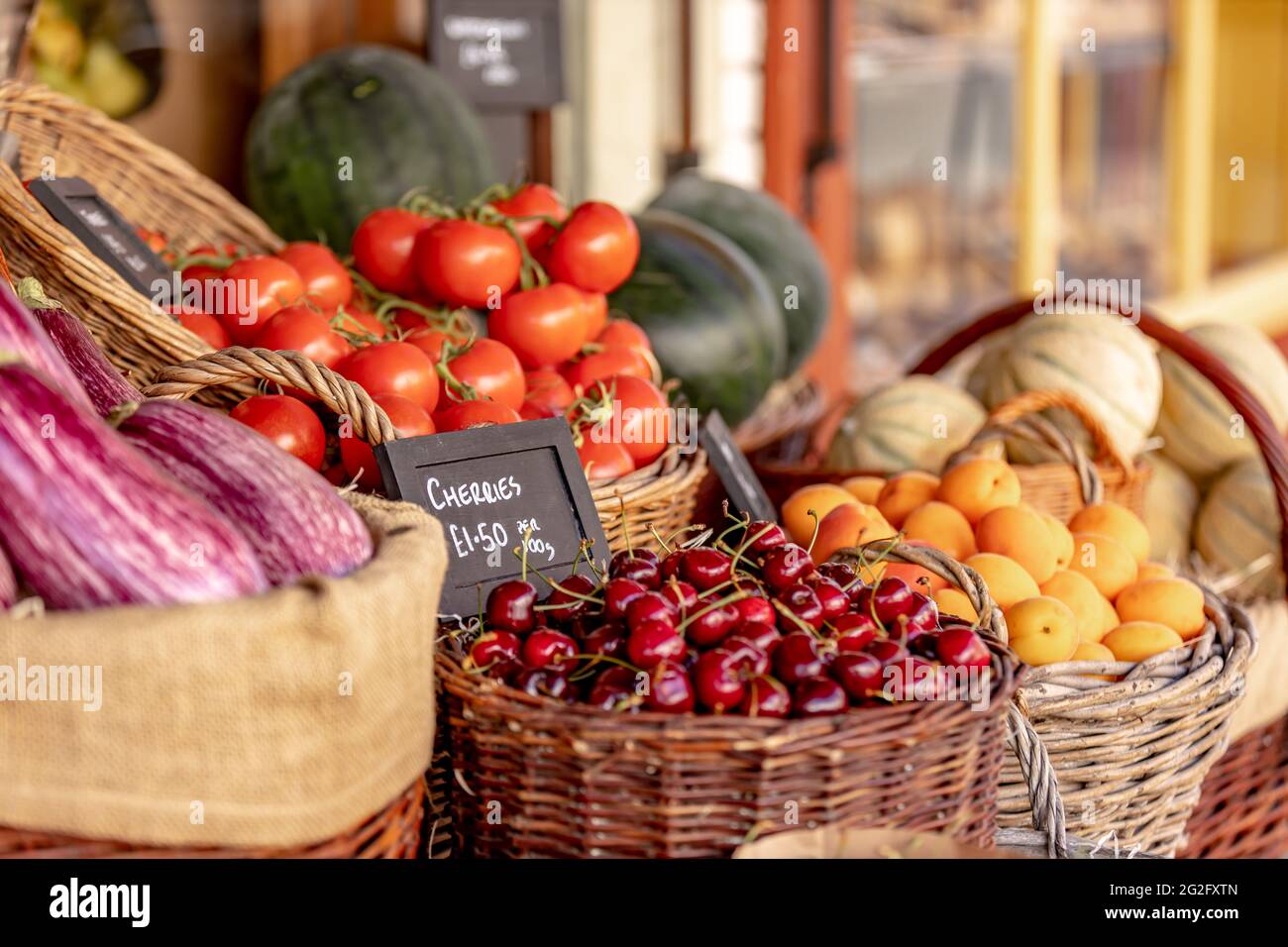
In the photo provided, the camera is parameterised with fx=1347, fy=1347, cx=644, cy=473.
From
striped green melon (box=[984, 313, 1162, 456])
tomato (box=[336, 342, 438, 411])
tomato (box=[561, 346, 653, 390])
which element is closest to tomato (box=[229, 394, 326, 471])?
tomato (box=[336, 342, 438, 411])

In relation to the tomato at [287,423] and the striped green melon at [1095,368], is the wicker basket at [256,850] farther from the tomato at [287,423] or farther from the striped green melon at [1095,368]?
the striped green melon at [1095,368]

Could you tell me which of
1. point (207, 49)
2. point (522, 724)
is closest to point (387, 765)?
point (522, 724)

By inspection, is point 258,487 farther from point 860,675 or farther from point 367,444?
point 860,675

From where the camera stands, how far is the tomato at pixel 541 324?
1.81 m

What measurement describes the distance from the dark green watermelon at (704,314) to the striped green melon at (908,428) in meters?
0.20

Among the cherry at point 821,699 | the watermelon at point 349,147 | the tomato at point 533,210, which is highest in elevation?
the watermelon at point 349,147

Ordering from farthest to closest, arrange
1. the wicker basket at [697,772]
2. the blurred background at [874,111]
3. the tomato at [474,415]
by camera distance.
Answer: the blurred background at [874,111] < the tomato at [474,415] < the wicker basket at [697,772]

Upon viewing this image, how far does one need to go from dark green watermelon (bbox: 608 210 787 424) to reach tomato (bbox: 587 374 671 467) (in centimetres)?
55

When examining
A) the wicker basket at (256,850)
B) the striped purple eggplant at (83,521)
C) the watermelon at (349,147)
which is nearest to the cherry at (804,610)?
the wicker basket at (256,850)

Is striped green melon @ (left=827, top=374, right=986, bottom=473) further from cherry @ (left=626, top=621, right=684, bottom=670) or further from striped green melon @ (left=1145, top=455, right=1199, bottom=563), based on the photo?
cherry @ (left=626, top=621, right=684, bottom=670)

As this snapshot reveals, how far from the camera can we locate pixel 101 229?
5.50 feet

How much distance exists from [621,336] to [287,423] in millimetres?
652

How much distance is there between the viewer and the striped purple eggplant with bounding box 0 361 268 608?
36.9 inches

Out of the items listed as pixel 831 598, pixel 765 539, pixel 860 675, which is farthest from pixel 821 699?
pixel 765 539
